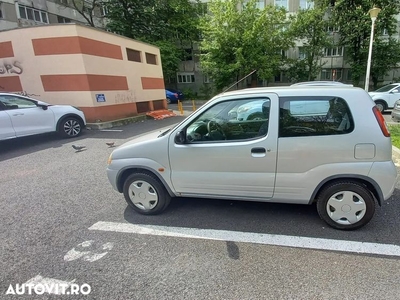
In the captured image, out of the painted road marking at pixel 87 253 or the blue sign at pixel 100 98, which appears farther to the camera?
the blue sign at pixel 100 98

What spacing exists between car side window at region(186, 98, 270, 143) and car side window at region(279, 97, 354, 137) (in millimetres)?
273

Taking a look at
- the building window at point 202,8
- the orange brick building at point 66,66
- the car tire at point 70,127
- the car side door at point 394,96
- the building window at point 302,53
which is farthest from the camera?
the building window at point 202,8

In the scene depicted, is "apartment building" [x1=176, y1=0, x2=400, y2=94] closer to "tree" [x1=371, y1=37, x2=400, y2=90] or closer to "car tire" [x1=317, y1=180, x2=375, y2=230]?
"tree" [x1=371, y1=37, x2=400, y2=90]

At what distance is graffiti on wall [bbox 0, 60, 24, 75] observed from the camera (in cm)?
1030

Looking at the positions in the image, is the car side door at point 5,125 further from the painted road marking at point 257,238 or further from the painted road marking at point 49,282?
the painted road marking at point 49,282

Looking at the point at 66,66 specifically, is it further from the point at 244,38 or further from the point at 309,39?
the point at 309,39

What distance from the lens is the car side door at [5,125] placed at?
21.6ft

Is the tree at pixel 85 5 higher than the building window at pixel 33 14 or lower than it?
higher

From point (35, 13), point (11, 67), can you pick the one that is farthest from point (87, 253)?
point (35, 13)

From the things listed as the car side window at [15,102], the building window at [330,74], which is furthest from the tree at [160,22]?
the car side window at [15,102]

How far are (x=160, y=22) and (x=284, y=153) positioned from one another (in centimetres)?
2868

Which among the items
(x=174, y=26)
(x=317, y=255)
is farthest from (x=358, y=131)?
(x=174, y=26)

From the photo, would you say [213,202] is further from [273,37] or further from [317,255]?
[273,37]

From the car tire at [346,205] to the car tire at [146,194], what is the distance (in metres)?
2.01
